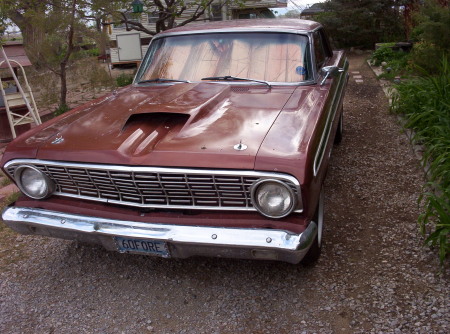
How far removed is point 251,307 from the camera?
112 inches

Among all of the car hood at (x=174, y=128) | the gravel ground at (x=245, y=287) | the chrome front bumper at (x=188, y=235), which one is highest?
the car hood at (x=174, y=128)

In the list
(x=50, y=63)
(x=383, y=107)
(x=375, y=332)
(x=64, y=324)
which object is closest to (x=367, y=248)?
(x=375, y=332)

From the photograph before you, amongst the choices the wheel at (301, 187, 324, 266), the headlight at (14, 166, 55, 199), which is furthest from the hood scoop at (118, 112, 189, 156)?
the wheel at (301, 187, 324, 266)

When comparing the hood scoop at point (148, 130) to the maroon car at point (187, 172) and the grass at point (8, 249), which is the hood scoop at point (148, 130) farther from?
the grass at point (8, 249)

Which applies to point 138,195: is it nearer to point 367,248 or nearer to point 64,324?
A: point 64,324

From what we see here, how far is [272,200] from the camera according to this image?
2.52 metres

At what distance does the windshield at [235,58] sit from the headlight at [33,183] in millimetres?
1515

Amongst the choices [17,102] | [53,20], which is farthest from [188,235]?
[53,20]

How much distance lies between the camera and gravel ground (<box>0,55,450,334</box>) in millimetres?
2695

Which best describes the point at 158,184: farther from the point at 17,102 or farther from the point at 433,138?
the point at 17,102

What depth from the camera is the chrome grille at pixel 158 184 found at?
251cm

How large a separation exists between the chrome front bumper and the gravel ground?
0.42m

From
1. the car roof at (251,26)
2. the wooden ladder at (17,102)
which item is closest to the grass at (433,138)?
the car roof at (251,26)

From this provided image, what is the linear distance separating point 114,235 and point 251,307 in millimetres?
972
